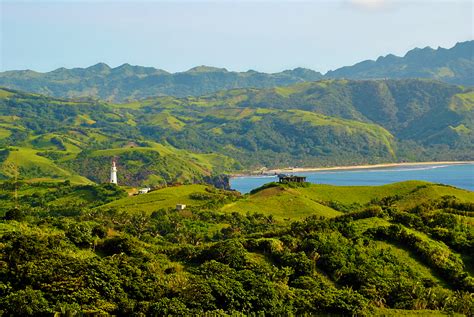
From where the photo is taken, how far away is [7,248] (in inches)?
2103

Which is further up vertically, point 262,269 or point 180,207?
point 262,269

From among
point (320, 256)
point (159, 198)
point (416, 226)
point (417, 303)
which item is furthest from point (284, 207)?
point (417, 303)

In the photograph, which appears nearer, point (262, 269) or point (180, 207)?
point (262, 269)

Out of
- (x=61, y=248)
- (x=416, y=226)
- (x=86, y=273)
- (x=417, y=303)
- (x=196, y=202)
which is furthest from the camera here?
(x=196, y=202)

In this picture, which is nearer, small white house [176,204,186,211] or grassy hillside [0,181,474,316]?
grassy hillside [0,181,474,316]

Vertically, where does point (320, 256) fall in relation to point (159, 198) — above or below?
above

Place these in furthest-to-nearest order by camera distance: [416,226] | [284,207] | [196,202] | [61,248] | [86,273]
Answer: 1. [196,202]
2. [284,207]
3. [416,226]
4. [61,248]
5. [86,273]

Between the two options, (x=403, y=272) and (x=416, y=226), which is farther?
(x=416, y=226)

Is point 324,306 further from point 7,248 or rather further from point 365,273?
point 7,248

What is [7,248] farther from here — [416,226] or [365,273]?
[416,226]

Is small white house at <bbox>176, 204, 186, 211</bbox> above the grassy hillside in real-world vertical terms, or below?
below

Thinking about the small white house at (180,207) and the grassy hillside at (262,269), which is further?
the small white house at (180,207)

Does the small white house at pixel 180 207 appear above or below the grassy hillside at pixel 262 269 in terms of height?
below

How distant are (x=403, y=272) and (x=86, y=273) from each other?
30.7m
